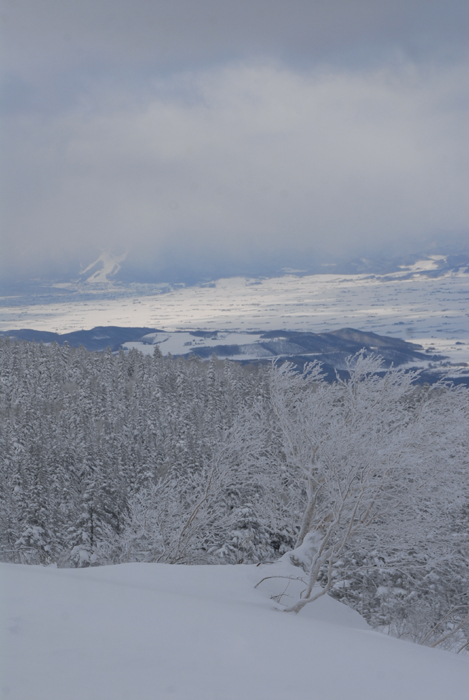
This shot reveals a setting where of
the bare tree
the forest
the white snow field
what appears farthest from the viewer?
the forest

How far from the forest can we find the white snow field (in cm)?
265

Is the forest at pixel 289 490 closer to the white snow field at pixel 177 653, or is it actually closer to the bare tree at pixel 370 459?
the bare tree at pixel 370 459

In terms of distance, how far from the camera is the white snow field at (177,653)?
161 inches

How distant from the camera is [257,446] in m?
18.2

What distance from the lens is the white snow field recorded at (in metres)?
4.09

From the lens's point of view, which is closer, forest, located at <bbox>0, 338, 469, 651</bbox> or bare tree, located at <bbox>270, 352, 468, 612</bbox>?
bare tree, located at <bbox>270, 352, 468, 612</bbox>

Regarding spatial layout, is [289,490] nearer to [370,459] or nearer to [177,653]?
[370,459]

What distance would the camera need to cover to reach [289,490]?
739 inches

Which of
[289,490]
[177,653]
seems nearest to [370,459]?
[177,653]

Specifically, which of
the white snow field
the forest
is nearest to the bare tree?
the forest

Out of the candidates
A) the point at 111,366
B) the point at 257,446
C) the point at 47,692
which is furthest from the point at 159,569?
the point at 111,366

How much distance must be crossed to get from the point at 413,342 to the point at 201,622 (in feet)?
617

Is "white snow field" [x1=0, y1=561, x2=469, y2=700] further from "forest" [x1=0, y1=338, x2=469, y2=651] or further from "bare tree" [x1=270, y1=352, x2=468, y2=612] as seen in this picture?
"bare tree" [x1=270, y1=352, x2=468, y2=612]

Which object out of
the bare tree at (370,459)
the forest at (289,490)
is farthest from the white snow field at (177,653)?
the bare tree at (370,459)
